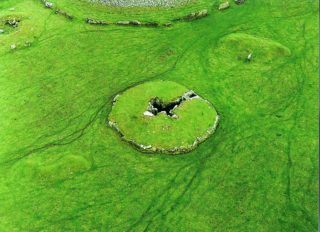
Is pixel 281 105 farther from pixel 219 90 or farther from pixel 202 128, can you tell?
pixel 202 128

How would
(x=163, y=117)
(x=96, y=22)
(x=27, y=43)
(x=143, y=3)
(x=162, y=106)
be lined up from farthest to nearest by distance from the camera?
(x=143, y=3)
(x=96, y=22)
(x=27, y=43)
(x=162, y=106)
(x=163, y=117)

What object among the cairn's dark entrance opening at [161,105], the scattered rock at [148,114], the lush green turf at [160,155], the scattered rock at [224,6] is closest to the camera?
the lush green turf at [160,155]

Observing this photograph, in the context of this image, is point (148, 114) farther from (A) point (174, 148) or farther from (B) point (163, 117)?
(A) point (174, 148)

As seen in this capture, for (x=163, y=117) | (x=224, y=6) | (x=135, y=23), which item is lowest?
(x=163, y=117)

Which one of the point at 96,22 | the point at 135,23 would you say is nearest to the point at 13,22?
the point at 96,22

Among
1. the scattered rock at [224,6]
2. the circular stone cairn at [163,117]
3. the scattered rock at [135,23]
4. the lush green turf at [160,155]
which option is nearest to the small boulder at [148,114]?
the circular stone cairn at [163,117]

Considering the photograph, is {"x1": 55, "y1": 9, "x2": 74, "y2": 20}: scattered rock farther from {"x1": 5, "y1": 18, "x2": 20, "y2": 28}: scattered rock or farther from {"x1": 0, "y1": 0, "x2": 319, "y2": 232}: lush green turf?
{"x1": 5, "y1": 18, "x2": 20, "y2": 28}: scattered rock

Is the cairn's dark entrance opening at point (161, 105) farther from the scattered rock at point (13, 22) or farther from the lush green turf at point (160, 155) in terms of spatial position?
the scattered rock at point (13, 22)

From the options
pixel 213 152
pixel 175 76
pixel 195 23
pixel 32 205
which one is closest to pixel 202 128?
pixel 213 152
